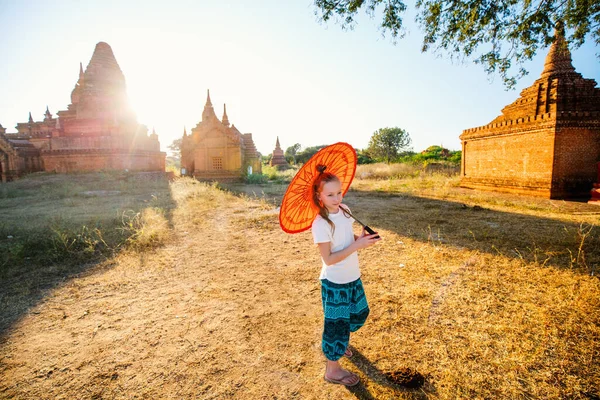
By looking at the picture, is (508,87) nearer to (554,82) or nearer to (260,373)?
(554,82)

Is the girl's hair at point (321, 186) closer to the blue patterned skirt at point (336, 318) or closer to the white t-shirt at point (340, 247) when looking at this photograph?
the white t-shirt at point (340, 247)

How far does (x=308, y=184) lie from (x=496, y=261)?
3253mm

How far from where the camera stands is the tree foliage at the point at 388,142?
39.6 meters

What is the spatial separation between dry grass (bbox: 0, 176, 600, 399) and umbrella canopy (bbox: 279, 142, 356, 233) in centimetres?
105

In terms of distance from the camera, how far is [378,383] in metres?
1.85

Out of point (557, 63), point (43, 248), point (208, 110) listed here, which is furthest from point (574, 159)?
point (208, 110)

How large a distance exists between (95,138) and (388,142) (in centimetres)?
3412

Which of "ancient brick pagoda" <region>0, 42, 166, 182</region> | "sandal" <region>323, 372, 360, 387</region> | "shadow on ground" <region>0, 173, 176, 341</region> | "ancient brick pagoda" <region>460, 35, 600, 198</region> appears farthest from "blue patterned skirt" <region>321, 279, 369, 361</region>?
"ancient brick pagoda" <region>0, 42, 166, 182</region>

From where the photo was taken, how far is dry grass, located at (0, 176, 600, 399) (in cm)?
186

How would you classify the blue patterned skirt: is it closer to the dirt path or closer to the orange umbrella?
the dirt path

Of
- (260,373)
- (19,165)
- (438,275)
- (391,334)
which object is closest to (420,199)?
(438,275)

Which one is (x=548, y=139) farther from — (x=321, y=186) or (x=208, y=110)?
(x=208, y=110)

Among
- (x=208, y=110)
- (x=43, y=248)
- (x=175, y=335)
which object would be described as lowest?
(x=175, y=335)

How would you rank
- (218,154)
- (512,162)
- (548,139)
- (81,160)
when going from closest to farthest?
1. (548,139)
2. (512,162)
3. (81,160)
4. (218,154)
